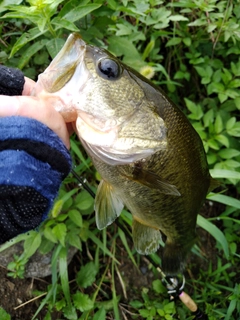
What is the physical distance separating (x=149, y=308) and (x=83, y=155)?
1.03 m

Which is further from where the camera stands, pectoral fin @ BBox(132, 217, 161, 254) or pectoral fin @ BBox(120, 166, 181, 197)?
pectoral fin @ BBox(132, 217, 161, 254)

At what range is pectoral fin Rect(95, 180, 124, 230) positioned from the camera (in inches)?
62.2

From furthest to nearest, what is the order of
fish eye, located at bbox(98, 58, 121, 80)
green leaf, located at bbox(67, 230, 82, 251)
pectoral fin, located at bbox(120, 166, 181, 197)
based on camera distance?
green leaf, located at bbox(67, 230, 82, 251) → pectoral fin, located at bbox(120, 166, 181, 197) → fish eye, located at bbox(98, 58, 121, 80)

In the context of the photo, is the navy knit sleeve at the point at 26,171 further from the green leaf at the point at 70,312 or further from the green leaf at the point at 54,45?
the green leaf at the point at 70,312

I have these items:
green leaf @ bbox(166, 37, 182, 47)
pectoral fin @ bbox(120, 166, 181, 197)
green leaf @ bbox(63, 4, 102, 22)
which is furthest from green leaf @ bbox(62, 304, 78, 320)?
green leaf @ bbox(166, 37, 182, 47)

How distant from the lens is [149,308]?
233 cm

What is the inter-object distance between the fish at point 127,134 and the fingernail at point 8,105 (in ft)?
0.29

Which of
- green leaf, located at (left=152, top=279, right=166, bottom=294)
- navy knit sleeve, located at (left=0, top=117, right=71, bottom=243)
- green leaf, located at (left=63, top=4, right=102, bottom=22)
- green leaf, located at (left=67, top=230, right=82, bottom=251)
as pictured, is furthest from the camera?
green leaf, located at (left=152, top=279, right=166, bottom=294)

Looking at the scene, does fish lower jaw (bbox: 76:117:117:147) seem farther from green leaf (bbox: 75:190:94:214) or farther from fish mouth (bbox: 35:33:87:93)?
green leaf (bbox: 75:190:94:214)

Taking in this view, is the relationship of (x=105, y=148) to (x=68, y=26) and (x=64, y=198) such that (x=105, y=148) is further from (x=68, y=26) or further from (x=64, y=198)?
(x=64, y=198)

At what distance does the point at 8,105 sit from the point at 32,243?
38.9 inches

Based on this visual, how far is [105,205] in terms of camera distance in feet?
5.24

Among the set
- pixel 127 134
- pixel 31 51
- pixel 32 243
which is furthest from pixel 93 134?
pixel 32 243

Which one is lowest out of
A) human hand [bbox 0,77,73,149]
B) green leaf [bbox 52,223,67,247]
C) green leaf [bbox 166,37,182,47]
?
green leaf [bbox 52,223,67,247]
